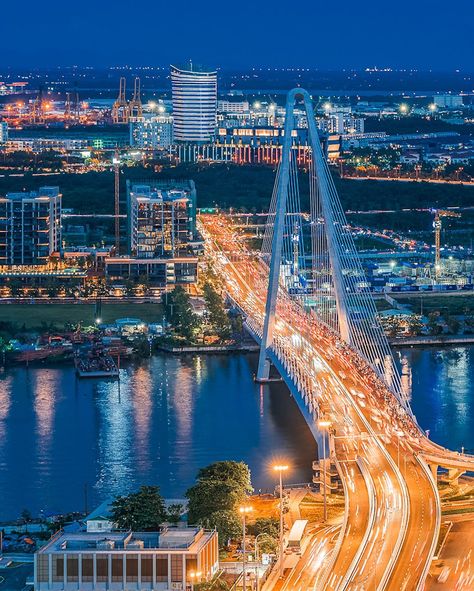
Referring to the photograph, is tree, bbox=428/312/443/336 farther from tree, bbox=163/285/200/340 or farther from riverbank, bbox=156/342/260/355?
tree, bbox=163/285/200/340

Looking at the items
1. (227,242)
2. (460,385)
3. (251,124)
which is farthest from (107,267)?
(251,124)

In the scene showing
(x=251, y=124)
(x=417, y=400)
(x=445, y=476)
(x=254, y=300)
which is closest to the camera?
(x=445, y=476)

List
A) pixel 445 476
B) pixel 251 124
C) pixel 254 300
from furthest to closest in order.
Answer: pixel 251 124 → pixel 254 300 → pixel 445 476

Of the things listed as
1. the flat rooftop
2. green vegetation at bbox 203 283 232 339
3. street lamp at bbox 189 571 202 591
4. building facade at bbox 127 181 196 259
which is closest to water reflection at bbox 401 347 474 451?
green vegetation at bbox 203 283 232 339

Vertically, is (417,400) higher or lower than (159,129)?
lower

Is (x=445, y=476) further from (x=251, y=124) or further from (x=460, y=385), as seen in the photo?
(x=251, y=124)

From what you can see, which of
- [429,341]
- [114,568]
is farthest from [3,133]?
[114,568]
